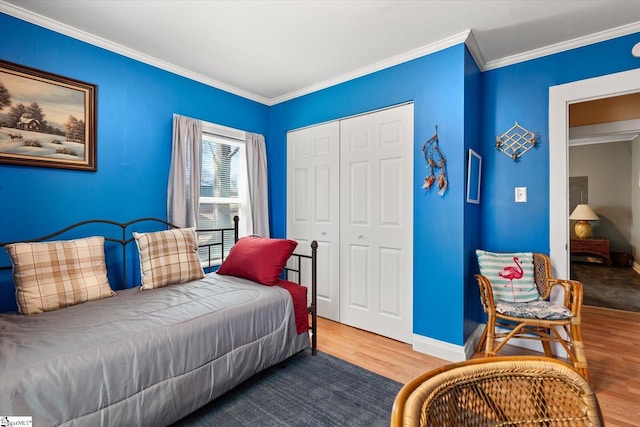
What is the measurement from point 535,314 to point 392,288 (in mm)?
1073

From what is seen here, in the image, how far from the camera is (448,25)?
87.7 inches

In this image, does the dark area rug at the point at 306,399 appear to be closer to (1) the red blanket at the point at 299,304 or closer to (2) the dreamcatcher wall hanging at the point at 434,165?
(1) the red blanket at the point at 299,304

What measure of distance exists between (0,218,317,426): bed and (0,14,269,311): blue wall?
0.56ft

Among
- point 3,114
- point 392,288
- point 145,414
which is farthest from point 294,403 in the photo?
point 3,114

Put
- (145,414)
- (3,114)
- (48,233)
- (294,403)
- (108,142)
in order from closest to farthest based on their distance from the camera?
(145,414)
(294,403)
(3,114)
(48,233)
(108,142)

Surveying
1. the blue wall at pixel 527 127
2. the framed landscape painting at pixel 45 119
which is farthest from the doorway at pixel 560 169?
the framed landscape painting at pixel 45 119

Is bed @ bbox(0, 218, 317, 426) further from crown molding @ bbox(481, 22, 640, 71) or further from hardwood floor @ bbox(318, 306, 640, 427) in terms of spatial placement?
crown molding @ bbox(481, 22, 640, 71)

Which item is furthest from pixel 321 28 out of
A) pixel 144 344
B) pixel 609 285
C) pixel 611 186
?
pixel 611 186

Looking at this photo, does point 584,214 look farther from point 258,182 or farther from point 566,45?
point 258,182

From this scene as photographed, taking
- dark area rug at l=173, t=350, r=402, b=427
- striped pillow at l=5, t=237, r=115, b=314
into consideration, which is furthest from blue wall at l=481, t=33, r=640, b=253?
striped pillow at l=5, t=237, r=115, b=314

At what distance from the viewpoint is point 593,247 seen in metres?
5.67

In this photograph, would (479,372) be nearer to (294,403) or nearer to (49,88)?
(294,403)

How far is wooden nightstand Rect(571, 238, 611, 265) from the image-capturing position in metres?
5.59

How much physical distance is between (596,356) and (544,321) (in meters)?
0.92
